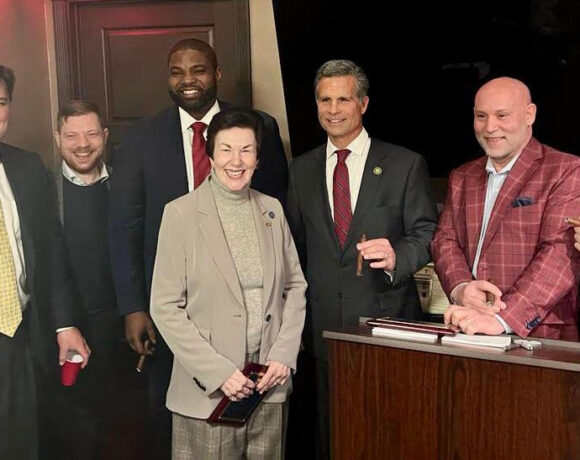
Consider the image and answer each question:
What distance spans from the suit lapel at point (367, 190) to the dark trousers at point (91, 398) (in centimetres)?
91

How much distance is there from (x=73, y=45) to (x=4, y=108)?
0.41 meters

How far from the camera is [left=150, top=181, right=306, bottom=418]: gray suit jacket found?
2.15 m

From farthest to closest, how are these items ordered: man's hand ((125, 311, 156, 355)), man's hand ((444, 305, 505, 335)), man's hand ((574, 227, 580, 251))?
man's hand ((125, 311, 156, 355))
man's hand ((574, 227, 580, 251))
man's hand ((444, 305, 505, 335))

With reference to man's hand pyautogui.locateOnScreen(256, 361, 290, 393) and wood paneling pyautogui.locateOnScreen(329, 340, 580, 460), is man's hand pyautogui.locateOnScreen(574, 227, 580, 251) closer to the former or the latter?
wood paneling pyautogui.locateOnScreen(329, 340, 580, 460)

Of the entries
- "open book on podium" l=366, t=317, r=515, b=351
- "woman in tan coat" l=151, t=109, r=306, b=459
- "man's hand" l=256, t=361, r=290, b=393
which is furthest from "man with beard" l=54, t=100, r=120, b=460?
"open book on podium" l=366, t=317, r=515, b=351

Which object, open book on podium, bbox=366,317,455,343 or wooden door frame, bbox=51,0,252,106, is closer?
open book on podium, bbox=366,317,455,343

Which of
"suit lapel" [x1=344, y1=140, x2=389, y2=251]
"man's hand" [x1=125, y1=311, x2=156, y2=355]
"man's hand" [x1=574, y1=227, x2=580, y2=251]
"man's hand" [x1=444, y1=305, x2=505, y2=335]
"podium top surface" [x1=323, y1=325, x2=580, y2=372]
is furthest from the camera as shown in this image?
"man's hand" [x1=125, y1=311, x2=156, y2=355]

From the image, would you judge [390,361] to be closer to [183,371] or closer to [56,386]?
[183,371]

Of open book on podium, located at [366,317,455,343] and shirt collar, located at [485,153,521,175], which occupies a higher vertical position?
shirt collar, located at [485,153,521,175]

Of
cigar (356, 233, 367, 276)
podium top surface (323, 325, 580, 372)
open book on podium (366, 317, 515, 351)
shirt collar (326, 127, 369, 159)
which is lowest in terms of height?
podium top surface (323, 325, 580, 372)

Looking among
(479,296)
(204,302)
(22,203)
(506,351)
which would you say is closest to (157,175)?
(22,203)

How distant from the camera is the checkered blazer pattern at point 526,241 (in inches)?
84.6

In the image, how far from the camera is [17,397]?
8.02 feet

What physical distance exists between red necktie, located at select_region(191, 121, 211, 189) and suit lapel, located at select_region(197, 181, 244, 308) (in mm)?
331
